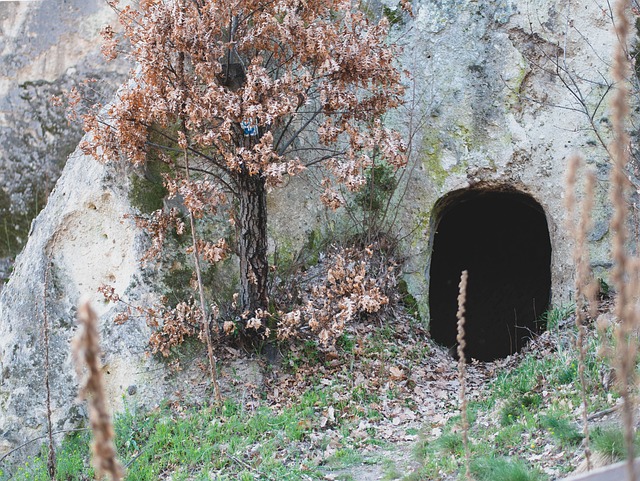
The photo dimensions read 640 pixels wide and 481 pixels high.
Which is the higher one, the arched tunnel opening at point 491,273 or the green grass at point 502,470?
the arched tunnel opening at point 491,273

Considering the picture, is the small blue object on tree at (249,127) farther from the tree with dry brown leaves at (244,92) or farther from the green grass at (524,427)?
the green grass at (524,427)

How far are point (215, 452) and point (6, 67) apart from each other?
253 inches

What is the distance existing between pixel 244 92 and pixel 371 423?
9.78 feet

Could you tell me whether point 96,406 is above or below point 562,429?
above

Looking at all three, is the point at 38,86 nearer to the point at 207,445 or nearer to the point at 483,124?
the point at 483,124

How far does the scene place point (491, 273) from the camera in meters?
12.2

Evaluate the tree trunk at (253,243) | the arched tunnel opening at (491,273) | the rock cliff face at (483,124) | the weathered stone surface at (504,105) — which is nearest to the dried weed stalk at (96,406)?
the tree trunk at (253,243)

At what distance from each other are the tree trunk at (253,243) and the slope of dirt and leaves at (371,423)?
1.86ft

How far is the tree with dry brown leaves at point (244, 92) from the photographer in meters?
6.07

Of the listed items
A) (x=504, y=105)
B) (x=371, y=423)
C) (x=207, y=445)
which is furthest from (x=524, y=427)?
(x=504, y=105)

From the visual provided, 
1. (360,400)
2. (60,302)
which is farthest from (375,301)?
(60,302)

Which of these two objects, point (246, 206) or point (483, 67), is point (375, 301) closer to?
point (246, 206)

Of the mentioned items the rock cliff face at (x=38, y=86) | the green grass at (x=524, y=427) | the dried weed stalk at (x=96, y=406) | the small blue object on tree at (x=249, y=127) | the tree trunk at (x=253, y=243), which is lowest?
the green grass at (x=524, y=427)

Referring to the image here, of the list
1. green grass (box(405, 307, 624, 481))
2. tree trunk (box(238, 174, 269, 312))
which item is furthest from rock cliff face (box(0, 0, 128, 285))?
green grass (box(405, 307, 624, 481))
